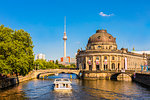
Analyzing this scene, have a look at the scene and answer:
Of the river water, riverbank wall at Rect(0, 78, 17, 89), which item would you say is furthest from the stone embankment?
riverbank wall at Rect(0, 78, 17, 89)

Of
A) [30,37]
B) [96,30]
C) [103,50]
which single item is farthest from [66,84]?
[96,30]

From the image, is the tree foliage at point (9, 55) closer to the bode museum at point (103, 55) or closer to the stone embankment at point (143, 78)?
the stone embankment at point (143, 78)

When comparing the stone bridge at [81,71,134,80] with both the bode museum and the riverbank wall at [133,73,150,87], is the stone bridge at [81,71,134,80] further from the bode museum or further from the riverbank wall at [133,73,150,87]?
the riverbank wall at [133,73,150,87]

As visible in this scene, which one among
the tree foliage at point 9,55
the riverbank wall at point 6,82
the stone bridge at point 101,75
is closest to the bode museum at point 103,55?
the stone bridge at point 101,75

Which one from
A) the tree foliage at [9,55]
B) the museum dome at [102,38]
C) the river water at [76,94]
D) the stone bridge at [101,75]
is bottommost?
the river water at [76,94]

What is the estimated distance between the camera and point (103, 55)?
134 meters

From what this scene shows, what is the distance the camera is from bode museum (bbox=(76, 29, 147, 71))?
135 metres

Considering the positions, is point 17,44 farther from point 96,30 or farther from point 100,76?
point 96,30

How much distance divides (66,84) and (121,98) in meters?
25.7

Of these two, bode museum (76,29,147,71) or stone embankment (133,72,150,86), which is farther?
bode museum (76,29,147,71)

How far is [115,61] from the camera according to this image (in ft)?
446

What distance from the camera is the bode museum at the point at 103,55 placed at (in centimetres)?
13462

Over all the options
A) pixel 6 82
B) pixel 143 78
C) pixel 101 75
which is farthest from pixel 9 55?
pixel 101 75

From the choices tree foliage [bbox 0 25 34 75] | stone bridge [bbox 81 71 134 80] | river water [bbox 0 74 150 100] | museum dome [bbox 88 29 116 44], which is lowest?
river water [bbox 0 74 150 100]
